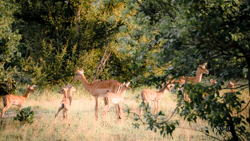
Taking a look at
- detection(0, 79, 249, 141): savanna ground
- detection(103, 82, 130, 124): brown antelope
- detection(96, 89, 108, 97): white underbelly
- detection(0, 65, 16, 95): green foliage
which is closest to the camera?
detection(0, 79, 249, 141): savanna ground

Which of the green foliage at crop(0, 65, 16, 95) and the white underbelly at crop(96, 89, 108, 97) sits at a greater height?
the green foliage at crop(0, 65, 16, 95)

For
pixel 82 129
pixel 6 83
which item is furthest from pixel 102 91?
pixel 6 83

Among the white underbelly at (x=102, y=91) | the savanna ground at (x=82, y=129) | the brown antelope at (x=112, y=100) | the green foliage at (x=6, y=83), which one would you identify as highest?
the green foliage at (x=6, y=83)

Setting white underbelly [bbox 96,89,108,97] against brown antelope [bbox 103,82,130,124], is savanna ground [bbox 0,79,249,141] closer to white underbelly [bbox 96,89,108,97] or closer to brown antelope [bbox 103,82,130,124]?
brown antelope [bbox 103,82,130,124]

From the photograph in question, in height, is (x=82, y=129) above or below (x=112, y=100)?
below

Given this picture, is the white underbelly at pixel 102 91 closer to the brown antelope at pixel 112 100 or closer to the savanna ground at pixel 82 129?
the brown antelope at pixel 112 100

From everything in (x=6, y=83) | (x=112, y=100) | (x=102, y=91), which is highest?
(x=6, y=83)

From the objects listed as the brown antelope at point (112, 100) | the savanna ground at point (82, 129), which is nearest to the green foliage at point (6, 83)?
the savanna ground at point (82, 129)

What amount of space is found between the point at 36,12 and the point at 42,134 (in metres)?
8.19

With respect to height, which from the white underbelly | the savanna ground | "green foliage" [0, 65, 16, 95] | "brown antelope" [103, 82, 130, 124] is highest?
"green foliage" [0, 65, 16, 95]

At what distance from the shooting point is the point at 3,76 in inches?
460

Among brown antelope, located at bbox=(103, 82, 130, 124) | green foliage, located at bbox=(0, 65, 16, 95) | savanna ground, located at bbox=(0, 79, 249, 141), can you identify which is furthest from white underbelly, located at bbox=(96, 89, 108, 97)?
green foliage, located at bbox=(0, 65, 16, 95)

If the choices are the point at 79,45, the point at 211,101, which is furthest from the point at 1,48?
the point at 211,101

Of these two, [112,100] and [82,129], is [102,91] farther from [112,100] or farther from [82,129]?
[82,129]
